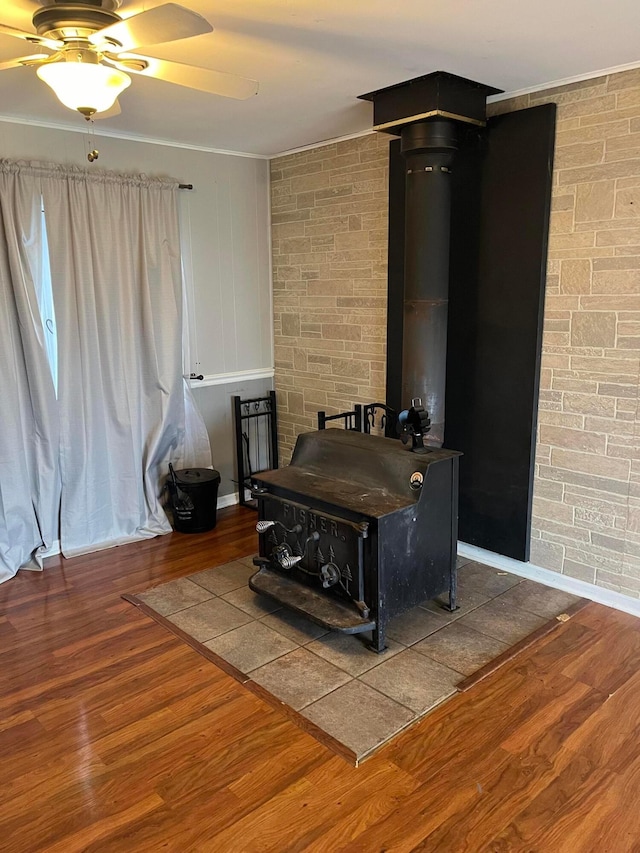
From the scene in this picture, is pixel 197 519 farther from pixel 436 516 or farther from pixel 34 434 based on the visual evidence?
pixel 436 516

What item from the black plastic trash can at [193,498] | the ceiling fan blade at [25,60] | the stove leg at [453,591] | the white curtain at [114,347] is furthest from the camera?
the black plastic trash can at [193,498]

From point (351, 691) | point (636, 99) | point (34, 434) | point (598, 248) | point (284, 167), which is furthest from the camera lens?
point (284, 167)

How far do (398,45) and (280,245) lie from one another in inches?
83.4

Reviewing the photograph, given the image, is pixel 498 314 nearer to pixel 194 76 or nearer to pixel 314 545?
pixel 314 545

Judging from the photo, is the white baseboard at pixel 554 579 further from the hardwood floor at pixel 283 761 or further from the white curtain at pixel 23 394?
the white curtain at pixel 23 394

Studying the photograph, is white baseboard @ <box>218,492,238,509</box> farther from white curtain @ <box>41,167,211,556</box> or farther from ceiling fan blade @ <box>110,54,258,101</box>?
ceiling fan blade @ <box>110,54,258,101</box>

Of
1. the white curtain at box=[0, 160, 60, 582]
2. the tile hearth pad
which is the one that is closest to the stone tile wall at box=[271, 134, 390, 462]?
the tile hearth pad

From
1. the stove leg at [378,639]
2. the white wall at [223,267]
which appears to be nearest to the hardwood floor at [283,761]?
the stove leg at [378,639]

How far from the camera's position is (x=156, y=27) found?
67.2 inches

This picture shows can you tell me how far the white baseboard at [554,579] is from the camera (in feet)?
9.85

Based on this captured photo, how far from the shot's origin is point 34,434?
11.6 ft

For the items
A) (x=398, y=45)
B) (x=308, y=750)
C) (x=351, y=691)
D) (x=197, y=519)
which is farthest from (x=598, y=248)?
(x=197, y=519)

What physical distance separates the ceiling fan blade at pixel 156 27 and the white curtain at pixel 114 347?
72.0 inches

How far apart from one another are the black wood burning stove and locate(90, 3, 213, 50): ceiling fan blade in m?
1.69
